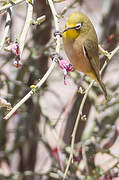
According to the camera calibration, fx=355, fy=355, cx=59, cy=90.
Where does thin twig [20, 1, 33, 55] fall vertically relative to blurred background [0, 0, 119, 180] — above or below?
above

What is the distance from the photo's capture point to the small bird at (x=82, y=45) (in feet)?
3.61

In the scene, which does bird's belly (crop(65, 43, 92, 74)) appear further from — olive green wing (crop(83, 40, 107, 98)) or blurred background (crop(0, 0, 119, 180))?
blurred background (crop(0, 0, 119, 180))

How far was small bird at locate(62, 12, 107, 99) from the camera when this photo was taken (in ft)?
3.61

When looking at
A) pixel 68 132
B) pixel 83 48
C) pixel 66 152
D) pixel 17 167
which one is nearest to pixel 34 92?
pixel 83 48

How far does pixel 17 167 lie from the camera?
2.03m

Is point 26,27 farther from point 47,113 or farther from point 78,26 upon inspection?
point 47,113

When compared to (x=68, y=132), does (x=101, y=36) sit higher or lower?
higher

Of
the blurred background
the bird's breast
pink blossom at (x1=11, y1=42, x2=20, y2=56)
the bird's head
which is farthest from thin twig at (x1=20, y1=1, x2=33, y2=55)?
the blurred background

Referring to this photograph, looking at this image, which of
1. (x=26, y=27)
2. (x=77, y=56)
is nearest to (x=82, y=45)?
(x=77, y=56)

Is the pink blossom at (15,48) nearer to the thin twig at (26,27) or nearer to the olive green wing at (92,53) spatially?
the thin twig at (26,27)

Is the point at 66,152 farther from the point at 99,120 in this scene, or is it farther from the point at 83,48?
the point at 83,48

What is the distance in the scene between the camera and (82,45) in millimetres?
1177

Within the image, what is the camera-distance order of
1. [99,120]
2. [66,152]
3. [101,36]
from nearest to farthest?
[66,152], [99,120], [101,36]

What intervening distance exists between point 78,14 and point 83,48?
0.15m
